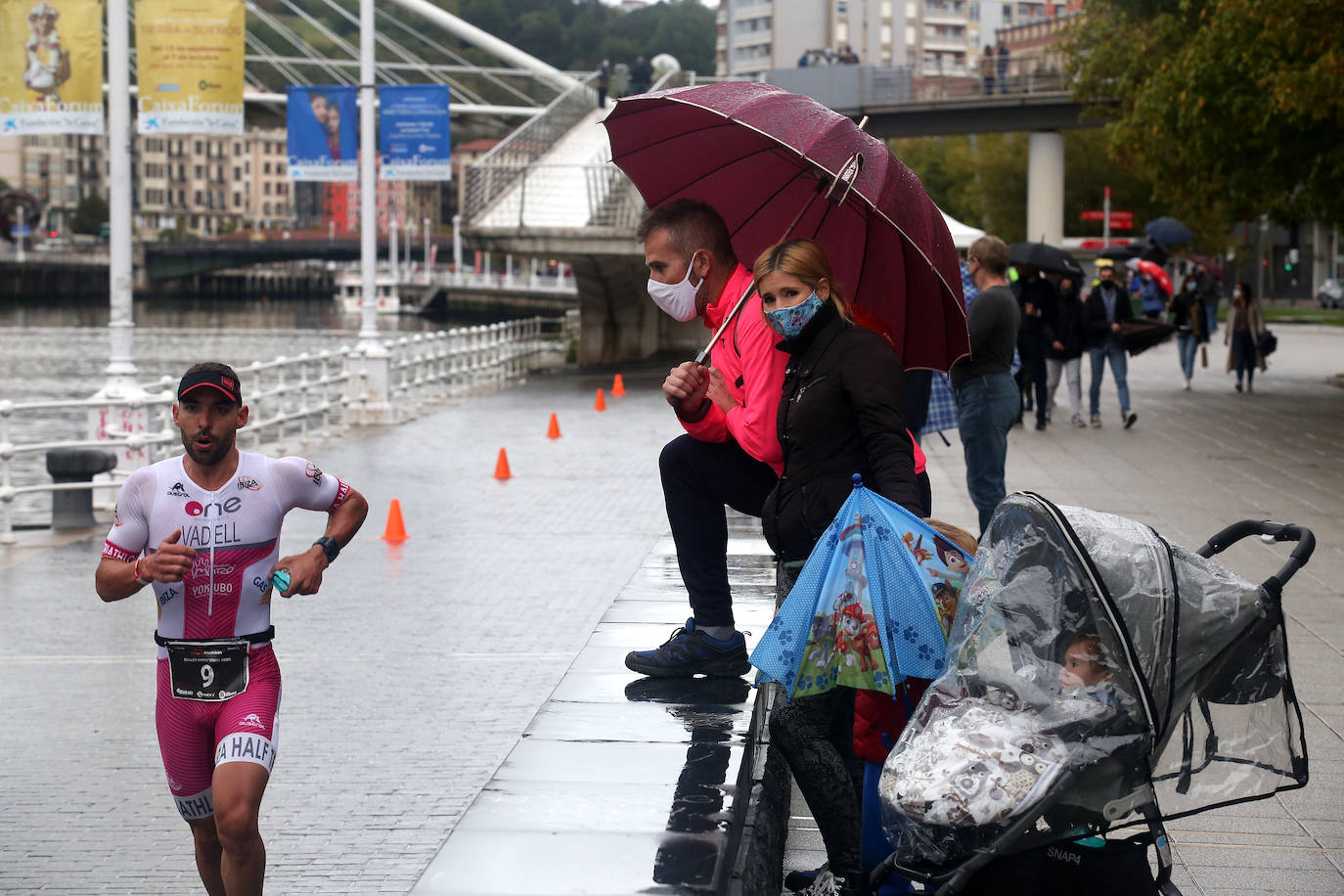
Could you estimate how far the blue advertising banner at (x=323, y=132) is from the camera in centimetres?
2395

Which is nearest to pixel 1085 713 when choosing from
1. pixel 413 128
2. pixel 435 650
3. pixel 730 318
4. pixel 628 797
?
pixel 628 797

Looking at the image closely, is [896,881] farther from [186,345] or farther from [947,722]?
[186,345]

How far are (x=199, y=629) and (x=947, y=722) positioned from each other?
1.97m

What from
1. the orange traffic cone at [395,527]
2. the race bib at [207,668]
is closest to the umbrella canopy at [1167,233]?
the orange traffic cone at [395,527]

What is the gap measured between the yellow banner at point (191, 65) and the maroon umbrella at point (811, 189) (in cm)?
1181

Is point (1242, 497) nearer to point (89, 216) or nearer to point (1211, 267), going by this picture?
point (1211, 267)

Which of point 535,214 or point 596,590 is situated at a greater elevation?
point 535,214

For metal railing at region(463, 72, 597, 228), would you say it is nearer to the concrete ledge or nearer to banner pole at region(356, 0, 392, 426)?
banner pole at region(356, 0, 392, 426)

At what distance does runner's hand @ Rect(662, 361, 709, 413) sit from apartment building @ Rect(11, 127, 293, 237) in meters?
158

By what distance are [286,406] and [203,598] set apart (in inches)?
790

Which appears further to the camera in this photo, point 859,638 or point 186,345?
point 186,345

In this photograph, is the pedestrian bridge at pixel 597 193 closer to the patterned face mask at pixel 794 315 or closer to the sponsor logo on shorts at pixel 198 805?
the patterned face mask at pixel 794 315

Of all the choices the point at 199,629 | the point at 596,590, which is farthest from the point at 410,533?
the point at 199,629

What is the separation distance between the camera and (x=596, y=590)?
1002 cm
